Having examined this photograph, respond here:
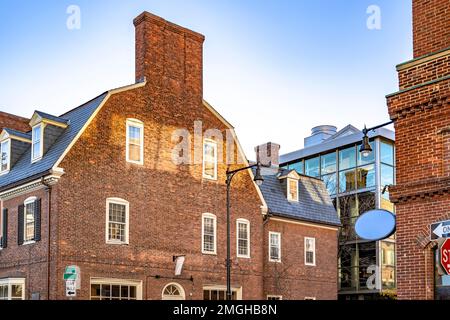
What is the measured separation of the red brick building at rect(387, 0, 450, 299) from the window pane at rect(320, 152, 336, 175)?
32.8m

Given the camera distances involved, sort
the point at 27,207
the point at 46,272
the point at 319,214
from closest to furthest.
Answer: the point at 46,272 < the point at 27,207 < the point at 319,214

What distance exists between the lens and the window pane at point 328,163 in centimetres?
4803

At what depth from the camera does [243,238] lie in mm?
31531

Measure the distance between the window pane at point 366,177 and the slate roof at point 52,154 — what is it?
23389 millimetres

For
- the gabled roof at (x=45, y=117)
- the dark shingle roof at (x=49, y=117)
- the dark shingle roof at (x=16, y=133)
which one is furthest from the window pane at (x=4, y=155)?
the dark shingle roof at (x=49, y=117)

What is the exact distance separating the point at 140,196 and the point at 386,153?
23188mm

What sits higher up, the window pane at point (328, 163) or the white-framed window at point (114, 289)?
the window pane at point (328, 163)

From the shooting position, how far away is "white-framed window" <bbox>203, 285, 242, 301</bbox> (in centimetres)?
2978

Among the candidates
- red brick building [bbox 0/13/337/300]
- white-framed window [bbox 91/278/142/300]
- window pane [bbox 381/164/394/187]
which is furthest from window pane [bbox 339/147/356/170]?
white-framed window [bbox 91/278/142/300]

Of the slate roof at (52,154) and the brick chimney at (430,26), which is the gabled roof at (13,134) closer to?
the slate roof at (52,154)

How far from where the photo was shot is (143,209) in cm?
2764
